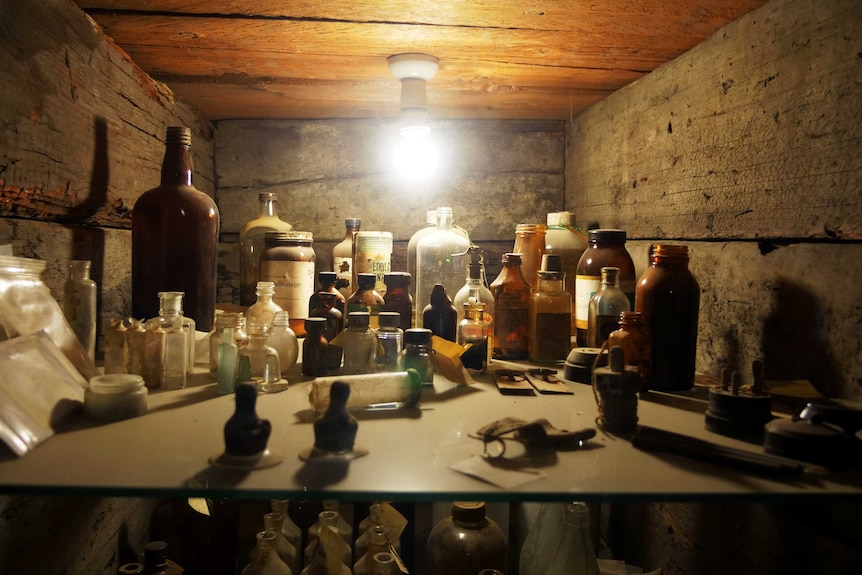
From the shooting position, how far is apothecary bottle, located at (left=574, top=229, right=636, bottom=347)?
1.33 m

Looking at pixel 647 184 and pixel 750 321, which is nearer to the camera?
pixel 750 321

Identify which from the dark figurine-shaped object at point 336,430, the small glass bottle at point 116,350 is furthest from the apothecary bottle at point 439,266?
the dark figurine-shaped object at point 336,430

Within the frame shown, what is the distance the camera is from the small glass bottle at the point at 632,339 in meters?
1.09

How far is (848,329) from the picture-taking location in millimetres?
918

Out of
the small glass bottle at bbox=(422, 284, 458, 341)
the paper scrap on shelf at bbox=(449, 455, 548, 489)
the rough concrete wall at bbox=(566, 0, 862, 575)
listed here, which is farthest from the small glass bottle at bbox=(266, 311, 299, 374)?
the rough concrete wall at bbox=(566, 0, 862, 575)

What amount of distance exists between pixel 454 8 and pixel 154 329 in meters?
0.79

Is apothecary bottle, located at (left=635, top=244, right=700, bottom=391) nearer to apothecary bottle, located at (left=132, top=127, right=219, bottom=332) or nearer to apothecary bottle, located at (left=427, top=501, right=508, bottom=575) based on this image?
apothecary bottle, located at (left=427, top=501, right=508, bottom=575)

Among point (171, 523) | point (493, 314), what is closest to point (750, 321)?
point (493, 314)

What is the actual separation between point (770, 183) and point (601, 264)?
1.20 feet

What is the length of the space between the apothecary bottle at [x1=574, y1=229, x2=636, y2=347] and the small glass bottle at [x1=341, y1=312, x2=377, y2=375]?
492 millimetres

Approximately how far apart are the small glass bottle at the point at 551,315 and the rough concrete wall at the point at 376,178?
877 mm

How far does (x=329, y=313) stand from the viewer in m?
1.30

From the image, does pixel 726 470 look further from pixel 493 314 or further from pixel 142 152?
pixel 142 152

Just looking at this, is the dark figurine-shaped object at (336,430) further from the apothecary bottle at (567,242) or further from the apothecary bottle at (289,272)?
the apothecary bottle at (567,242)
